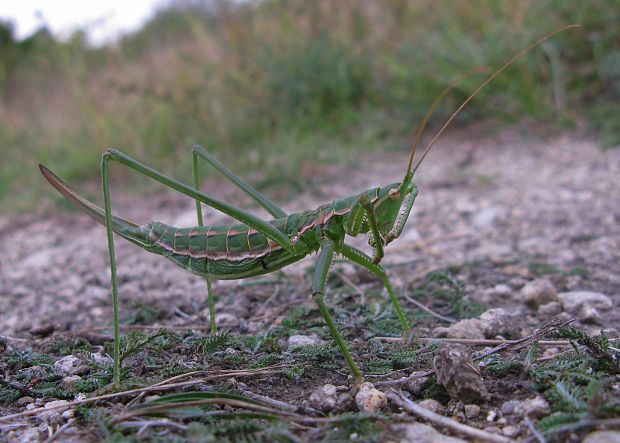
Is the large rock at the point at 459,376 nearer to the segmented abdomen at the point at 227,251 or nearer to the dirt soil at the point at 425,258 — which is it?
the dirt soil at the point at 425,258

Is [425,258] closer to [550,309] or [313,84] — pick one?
[550,309]

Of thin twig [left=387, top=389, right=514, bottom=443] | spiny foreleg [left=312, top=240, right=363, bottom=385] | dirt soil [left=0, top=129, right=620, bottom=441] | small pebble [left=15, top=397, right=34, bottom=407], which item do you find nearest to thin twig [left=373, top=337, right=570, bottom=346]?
dirt soil [left=0, top=129, right=620, bottom=441]

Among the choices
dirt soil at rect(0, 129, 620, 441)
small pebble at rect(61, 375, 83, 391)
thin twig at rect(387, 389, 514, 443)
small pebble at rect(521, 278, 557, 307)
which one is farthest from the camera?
small pebble at rect(521, 278, 557, 307)

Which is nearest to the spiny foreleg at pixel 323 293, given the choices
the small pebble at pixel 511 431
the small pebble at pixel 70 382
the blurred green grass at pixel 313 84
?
the small pebble at pixel 511 431

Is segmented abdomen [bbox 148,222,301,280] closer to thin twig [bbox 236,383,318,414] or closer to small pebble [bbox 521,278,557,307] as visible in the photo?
thin twig [bbox 236,383,318,414]

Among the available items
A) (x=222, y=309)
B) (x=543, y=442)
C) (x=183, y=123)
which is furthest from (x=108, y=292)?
(x=183, y=123)

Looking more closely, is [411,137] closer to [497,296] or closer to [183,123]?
[183,123]

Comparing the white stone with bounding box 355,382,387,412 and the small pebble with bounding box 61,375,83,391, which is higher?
the small pebble with bounding box 61,375,83,391
